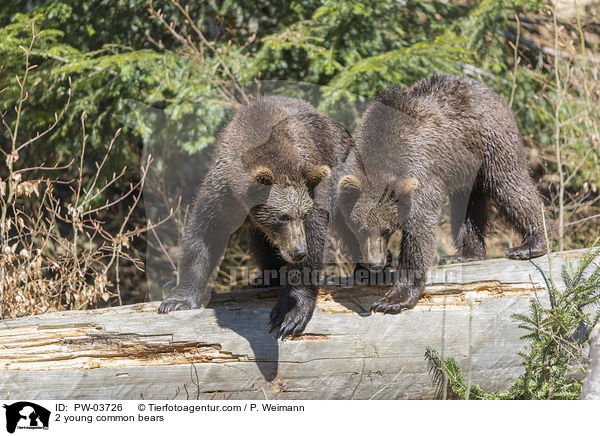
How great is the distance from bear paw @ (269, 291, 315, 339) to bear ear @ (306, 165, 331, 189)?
2.53 ft

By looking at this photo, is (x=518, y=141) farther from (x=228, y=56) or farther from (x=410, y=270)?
(x=228, y=56)

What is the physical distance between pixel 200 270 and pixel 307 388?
122cm

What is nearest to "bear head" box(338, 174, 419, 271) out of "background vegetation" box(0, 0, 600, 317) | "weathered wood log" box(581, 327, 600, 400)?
"background vegetation" box(0, 0, 600, 317)

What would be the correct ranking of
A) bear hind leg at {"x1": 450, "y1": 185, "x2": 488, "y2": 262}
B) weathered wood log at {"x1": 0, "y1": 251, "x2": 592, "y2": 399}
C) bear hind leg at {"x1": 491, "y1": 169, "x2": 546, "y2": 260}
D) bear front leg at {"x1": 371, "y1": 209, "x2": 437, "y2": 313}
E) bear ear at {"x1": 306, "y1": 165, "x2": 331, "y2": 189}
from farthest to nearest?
1. bear hind leg at {"x1": 450, "y1": 185, "x2": 488, "y2": 262}
2. bear hind leg at {"x1": 491, "y1": 169, "x2": 546, "y2": 260}
3. bear front leg at {"x1": 371, "y1": 209, "x2": 437, "y2": 313}
4. bear ear at {"x1": 306, "y1": 165, "x2": 331, "y2": 189}
5. weathered wood log at {"x1": 0, "y1": 251, "x2": 592, "y2": 399}

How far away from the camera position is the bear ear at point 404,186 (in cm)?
457

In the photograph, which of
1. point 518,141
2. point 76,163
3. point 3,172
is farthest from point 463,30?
point 3,172

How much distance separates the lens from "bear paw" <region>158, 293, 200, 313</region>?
4.32 metres

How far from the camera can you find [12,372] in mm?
3863

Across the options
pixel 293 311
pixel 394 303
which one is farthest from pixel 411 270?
pixel 293 311

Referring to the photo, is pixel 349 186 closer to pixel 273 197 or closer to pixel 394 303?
pixel 273 197

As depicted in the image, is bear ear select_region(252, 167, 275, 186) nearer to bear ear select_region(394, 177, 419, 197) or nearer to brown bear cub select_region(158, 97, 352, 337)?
brown bear cub select_region(158, 97, 352, 337)

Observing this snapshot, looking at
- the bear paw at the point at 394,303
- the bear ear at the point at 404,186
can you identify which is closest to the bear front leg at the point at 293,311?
the bear paw at the point at 394,303

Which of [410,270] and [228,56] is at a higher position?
[228,56]

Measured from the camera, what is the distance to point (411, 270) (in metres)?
4.48
